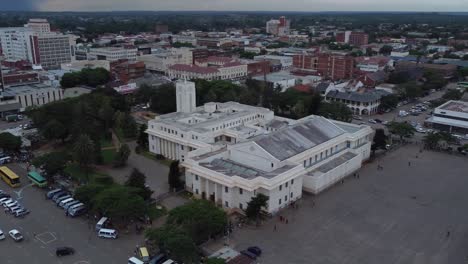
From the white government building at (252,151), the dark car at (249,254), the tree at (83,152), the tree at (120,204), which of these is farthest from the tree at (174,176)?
the dark car at (249,254)

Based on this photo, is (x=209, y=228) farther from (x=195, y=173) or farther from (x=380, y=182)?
(x=380, y=182)

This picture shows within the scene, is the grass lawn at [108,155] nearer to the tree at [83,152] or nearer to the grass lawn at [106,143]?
the grass lawn at [106,143]

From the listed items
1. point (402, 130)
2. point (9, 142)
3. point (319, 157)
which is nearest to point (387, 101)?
point (402, 130)

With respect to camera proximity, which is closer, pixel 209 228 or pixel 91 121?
pixel 209 228

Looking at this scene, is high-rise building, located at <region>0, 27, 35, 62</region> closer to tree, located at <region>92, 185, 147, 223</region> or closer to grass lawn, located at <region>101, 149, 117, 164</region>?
grass lawn, located at <region>101, 149, 117, 164</region>

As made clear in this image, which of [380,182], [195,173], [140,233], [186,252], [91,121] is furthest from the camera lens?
[91,121]

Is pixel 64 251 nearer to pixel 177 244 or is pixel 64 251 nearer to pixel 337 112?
pixel 177 244

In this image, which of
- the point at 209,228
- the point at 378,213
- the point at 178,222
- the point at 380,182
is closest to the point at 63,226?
the point at 178,222
